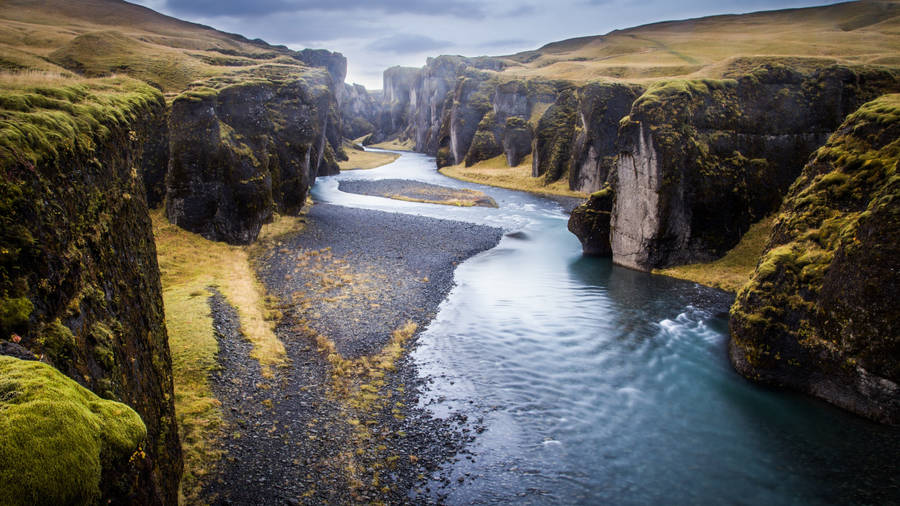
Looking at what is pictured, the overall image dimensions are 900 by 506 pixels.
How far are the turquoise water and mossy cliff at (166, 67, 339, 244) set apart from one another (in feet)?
57.3

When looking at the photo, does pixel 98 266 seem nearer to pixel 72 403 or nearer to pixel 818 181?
pixel 72 403

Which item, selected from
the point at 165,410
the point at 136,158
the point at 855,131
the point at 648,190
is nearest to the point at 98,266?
the point at 165,410

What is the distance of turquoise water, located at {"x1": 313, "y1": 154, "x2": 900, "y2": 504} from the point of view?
12766 mm

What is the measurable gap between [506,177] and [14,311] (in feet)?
243

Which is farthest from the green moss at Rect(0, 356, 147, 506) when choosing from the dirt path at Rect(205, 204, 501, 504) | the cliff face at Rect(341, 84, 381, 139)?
the cliff face at Rect(341, 84, 381, 139)

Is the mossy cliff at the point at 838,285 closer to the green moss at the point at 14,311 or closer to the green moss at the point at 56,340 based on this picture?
the green moss at the point at 56,340

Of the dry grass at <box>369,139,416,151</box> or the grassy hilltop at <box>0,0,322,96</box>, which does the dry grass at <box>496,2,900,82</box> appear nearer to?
the dry grass at <box>369,139,416,151</box>

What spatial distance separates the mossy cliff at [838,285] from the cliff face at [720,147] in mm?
8719

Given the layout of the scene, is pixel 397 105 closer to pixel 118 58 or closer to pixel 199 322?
pixel 118 58

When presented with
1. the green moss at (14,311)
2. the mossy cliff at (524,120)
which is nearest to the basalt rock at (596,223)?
the mossy cliff at (524,120)

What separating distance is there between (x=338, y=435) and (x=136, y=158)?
9.55 m

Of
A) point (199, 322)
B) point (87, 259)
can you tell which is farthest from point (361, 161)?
point (87, 259)

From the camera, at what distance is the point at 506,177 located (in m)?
77.4

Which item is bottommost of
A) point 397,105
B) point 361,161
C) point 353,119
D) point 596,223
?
point 596,223
